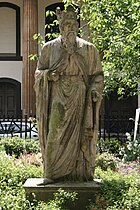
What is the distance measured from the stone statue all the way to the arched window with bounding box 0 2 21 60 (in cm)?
2106

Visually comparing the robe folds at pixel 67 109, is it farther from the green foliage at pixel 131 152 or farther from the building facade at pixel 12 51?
the building facade at pixel 12 51

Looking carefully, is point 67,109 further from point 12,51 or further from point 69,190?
point 12,51

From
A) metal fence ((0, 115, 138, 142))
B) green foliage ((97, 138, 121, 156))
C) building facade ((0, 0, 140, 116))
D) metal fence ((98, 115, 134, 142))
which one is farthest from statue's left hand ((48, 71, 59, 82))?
building facade ((0, 0, 140, 116))

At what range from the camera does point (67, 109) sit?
220 inches

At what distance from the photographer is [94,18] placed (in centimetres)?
1224

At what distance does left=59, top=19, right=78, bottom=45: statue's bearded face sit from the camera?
5.59 metres

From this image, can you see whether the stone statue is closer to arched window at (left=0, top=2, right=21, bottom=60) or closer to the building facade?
the building facade

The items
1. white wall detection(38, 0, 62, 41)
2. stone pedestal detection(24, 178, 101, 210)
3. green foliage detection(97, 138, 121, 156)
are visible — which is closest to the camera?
stone pedestal detection(24, 178, 101, 210)

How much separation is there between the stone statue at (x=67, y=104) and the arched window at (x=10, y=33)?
21.1 metres

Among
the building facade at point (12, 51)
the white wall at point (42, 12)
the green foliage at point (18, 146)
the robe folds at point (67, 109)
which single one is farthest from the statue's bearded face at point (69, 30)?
the white wall at point (42, 12)

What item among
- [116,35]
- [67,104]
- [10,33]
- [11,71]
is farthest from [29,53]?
[67,104]

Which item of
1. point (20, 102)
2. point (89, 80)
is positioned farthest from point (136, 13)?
point (20, 102)

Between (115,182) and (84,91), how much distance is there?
1391mm

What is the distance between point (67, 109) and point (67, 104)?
2.7 inches
